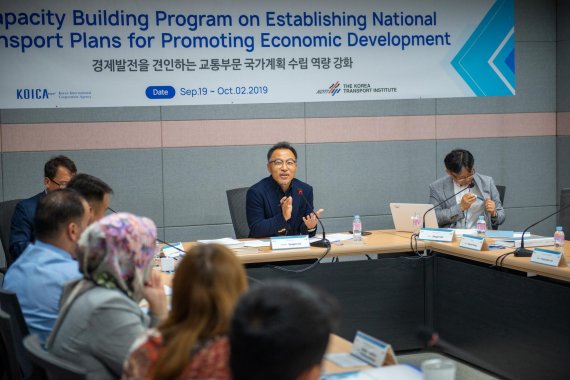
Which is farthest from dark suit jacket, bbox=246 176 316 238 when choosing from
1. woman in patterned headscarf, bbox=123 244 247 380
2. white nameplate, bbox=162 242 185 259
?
woman in patterned headscarf, bbox=123 244 247 380

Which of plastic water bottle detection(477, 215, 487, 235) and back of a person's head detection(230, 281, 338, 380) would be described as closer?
back of a person's head detection(230, 281, 338, 380)

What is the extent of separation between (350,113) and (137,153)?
186 centimetres

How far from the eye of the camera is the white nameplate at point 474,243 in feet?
14.3

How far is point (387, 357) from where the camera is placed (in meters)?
2.26

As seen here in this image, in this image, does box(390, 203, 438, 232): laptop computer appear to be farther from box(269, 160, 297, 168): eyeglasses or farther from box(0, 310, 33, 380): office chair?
box(0, 310, 33, 380): office chair

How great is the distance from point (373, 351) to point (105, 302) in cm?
82

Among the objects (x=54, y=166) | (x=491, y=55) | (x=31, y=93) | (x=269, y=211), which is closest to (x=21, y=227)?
(x=54, y=166)

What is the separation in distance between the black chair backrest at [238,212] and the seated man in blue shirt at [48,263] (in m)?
2.10

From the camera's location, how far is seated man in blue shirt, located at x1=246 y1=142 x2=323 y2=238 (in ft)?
16.5

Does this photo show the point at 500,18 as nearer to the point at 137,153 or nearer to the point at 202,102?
the point at 202,102

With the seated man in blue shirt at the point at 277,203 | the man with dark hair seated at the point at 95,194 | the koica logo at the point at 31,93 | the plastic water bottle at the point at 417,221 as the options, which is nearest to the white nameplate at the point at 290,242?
the seated man in blue shirt at the point at 277,203

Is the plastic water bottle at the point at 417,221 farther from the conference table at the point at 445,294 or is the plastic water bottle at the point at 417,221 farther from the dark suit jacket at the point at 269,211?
the dark suit jacket at the point at 269,211

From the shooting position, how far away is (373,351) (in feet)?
7.55

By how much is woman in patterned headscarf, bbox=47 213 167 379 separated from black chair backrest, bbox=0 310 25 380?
29cm
